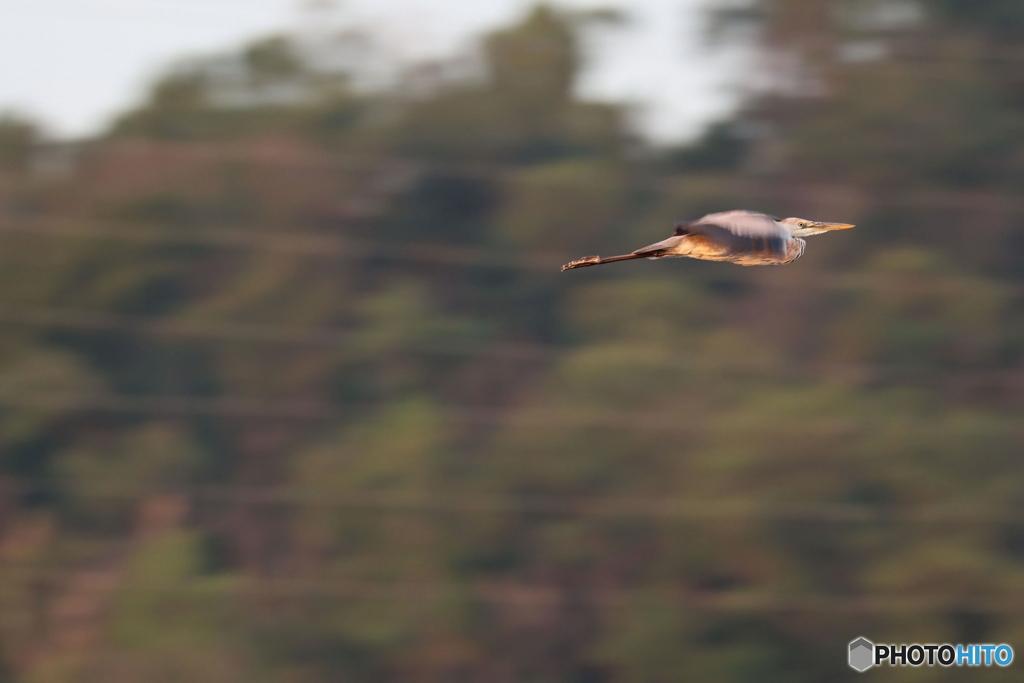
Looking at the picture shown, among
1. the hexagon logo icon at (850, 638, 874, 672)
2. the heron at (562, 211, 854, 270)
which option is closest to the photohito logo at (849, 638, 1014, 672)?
the hexagon logo icon at (850, 638, 874, 672)

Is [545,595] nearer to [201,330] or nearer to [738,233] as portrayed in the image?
[201,330]

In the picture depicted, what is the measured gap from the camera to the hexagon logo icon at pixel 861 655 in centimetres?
882

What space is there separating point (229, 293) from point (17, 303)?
194 centimetres

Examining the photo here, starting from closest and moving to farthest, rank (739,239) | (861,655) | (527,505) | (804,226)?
(739,239) < (804,226) < (861,655) < (527,505)

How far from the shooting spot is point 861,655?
8867 mm

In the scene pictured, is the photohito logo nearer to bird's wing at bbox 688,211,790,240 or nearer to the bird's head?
the bird's head

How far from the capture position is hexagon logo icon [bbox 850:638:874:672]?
8.82 meters

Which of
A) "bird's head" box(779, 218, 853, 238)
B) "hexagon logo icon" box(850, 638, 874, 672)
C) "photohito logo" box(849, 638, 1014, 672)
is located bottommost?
"photohito logo" box(849, 638, 1014, 672)

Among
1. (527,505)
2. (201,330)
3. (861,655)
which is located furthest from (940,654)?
(201,330)

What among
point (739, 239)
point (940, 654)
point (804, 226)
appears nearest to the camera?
point (739, 239)

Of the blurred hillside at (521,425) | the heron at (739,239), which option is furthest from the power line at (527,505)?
the heron at (739,239)

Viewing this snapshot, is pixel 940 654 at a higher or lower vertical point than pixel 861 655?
lower

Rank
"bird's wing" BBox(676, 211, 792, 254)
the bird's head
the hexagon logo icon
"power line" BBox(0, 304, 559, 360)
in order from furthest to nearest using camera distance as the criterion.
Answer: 1. "power line" BBox(0, 304, 559, 360)
2. the hexagon logo icon
3. the bird's head
4. "bird's wing" BBox(676, 211, 792, 254)

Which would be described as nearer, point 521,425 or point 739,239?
point 739,239
